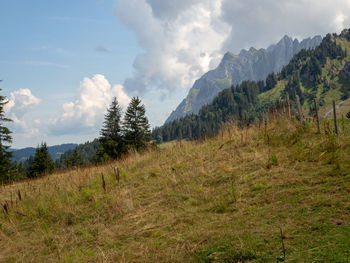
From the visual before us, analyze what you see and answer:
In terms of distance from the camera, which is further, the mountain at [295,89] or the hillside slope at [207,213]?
the mountain at [295,89]

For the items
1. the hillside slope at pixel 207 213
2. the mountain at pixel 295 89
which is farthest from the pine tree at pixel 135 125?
the mountain at pixel 295 89

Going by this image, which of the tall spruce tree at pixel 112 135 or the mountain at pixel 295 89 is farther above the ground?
the mountain at pixel 295 89

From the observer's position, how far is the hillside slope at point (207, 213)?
2.95 m

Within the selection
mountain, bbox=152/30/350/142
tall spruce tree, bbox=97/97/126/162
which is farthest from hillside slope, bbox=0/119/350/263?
mountain, bbox=152/30/350/142

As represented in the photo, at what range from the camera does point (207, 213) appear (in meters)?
4.55

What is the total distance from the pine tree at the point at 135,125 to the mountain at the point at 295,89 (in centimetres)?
8996

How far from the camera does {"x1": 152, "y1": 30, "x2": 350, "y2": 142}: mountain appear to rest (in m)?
142

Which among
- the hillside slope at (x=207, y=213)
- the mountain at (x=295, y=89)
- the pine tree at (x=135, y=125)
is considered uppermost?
the mountain at (x=295, y=89)

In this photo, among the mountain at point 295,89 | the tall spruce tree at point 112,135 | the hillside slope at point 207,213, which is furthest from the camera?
the mountain at point 295,89

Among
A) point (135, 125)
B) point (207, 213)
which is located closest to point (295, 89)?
point (135, 125)

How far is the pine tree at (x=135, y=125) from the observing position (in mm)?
44812

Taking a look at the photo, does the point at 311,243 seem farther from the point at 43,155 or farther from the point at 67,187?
the point at 43,155

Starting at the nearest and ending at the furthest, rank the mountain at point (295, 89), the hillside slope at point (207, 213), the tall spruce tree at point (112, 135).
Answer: the hillside slope at point (207, 213) < the tall spruce tree at point (112, 135) < the mountain at point (295, 89)

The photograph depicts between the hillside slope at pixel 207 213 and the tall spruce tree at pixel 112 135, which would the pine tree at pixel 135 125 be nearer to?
the tall spruce tree at pixel 112 135
